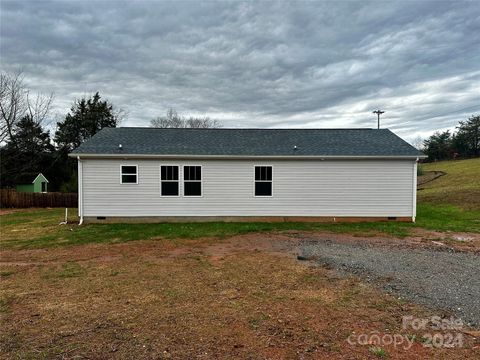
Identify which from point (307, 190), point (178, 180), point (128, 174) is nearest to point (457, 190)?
point (307, 190)

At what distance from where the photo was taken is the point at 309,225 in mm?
13367

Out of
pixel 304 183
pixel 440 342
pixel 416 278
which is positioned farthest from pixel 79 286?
pixel 304 183

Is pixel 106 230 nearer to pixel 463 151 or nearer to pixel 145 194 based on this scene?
pixel 145 194

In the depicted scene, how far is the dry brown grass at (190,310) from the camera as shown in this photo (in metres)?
3.54

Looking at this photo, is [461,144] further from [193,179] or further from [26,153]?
[26,153]

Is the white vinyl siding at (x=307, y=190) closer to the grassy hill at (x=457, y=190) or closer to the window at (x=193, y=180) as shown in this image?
the window at (x=193, y=180)

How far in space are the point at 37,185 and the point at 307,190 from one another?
27.1 metres

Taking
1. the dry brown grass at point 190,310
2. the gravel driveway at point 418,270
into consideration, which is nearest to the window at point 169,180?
the dry brown grass at point 190,310

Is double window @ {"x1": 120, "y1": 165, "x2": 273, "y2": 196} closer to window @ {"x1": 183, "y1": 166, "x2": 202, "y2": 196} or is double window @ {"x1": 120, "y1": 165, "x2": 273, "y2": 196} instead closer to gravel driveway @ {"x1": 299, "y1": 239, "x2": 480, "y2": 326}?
window @ {"x1": 183, "y1": 166, "x2": 202, "y2": 196}

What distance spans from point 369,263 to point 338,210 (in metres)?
7.33

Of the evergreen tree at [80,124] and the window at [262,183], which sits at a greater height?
the evergreen tree at [80,124]

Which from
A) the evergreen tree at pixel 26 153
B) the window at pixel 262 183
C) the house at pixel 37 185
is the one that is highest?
the evergreen tree at pixel 26 153

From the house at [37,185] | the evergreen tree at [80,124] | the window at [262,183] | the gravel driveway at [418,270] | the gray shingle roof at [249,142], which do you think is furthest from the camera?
the evergreen tree at [80,124]

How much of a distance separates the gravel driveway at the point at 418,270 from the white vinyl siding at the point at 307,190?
15.8 feet
